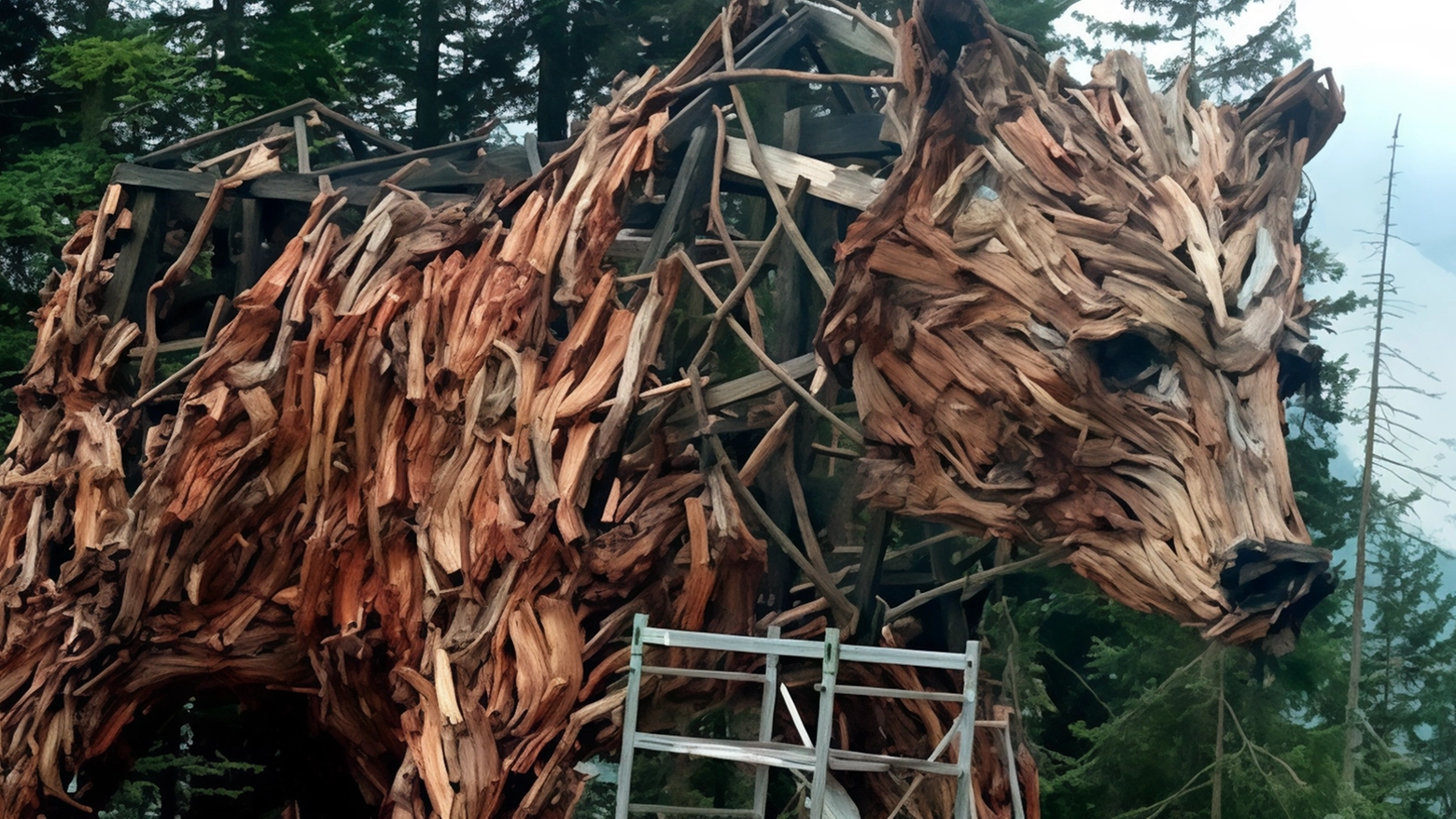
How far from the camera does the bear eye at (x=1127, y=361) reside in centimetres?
447

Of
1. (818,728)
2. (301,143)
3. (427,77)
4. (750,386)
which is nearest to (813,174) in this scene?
(750,386)

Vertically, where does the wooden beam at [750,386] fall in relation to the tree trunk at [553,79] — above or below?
below

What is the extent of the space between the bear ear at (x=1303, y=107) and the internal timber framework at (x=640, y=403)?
1 centimetres

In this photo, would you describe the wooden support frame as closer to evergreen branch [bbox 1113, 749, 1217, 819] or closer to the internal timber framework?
the internal timber framework

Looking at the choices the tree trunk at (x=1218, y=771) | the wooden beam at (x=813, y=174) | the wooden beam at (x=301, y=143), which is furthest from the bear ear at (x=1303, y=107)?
the tree trunk at (x=1218, y=771)

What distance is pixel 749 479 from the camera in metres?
5.48

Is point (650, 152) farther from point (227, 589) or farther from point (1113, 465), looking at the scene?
point (227, 589)

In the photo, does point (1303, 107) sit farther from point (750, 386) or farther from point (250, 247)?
point (250, 247)

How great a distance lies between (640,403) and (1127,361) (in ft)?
6.22

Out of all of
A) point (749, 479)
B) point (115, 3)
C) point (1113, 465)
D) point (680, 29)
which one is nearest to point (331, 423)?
point (749, 479)

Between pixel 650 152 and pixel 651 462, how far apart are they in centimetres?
123

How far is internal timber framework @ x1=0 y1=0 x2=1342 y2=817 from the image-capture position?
4527 mm

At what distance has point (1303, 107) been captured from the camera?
4977 mm

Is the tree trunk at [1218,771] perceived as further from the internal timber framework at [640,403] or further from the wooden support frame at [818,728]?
the wooden support frame at [818,728]
